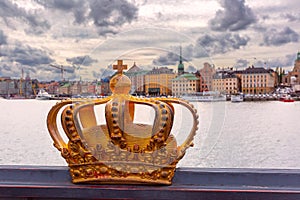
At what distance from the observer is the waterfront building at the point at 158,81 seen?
10.3 feet

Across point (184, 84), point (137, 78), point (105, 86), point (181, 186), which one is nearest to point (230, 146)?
point (184, 84)

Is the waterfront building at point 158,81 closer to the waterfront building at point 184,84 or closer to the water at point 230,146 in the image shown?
the waterfront building at point 184,84

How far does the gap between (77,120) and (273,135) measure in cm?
1515

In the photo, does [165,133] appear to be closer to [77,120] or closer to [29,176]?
[77,120]

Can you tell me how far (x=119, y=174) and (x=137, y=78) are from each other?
0.83m

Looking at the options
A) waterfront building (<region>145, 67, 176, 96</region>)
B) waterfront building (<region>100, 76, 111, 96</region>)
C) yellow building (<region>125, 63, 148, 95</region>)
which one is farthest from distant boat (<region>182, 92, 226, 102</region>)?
waterfront building (<region>100, 76, 111, 96</region>)

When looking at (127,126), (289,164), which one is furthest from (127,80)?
(289,164)

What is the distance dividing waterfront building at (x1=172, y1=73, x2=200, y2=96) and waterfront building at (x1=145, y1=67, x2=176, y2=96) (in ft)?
0.26

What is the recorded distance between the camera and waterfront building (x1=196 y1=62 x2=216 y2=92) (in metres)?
3.02

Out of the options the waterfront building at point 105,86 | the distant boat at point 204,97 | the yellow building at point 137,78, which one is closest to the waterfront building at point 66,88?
the waterfront building at point 105,86

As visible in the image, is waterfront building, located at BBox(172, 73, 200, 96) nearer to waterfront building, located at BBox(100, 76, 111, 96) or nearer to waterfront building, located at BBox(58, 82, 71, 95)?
waterfront building, located at BBox(100, 76, 111, 96)

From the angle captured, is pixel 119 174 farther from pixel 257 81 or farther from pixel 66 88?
pixel 257 81

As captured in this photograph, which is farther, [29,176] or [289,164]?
[289,164]

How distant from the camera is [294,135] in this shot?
1692cm
